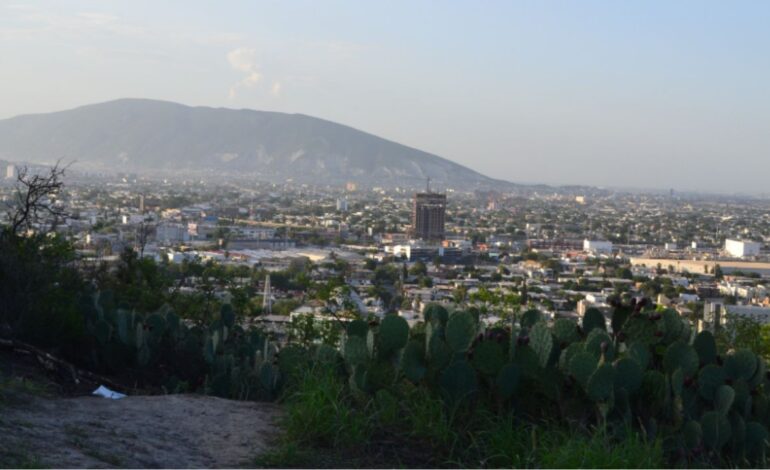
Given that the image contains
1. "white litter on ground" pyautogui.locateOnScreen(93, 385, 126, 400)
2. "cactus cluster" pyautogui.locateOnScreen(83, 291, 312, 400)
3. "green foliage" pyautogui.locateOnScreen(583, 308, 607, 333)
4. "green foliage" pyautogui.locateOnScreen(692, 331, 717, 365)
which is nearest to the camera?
"green foliage" pyautogui.locateOnScreen(692, 331, 717, 365)

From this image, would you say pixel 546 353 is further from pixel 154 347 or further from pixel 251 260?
pixel 251 260

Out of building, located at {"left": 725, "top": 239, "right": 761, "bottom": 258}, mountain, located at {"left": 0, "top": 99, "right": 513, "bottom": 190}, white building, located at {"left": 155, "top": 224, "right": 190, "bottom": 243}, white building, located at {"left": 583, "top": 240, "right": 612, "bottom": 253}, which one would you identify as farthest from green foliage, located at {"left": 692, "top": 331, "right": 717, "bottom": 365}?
mountain, located at {"left": 0, "top": 99, "right": 513, "bottom": 190}

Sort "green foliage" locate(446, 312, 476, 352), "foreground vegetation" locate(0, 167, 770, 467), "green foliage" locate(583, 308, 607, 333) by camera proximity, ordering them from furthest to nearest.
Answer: "green foliage" locate(583, 308, 607, 333), "green foliage" locate(446, 312, 476, 352), "foreground vegetation" locate(0, 167, 770, 467)

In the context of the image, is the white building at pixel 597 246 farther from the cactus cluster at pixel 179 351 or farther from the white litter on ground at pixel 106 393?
the white litter on ground at pixel 106 393

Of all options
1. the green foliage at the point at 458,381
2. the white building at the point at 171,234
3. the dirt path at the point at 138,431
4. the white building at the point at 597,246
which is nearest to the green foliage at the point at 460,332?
the green foliage at the point at 458,381

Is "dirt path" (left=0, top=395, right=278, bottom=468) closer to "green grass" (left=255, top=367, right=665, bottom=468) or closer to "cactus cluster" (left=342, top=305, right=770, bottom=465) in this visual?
"green grass" (left=255, top=367, right=665, bottom=468)

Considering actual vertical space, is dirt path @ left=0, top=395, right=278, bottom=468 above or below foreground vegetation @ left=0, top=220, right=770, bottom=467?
below

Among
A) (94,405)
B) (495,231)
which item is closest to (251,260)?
(94,405)
